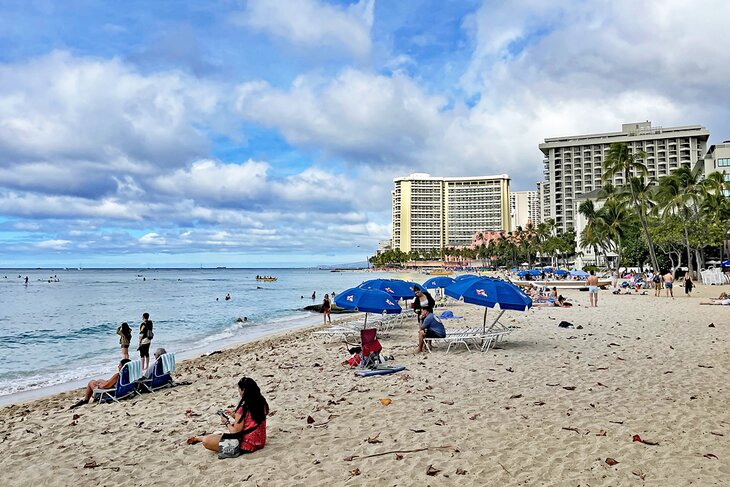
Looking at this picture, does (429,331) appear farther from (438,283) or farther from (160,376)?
(438,283)

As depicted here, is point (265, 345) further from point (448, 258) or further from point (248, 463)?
point (448, 258)

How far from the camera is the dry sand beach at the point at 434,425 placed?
16.1ft

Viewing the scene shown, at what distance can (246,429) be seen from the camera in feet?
18.9

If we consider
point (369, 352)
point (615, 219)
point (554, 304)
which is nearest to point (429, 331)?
point (369, 352)

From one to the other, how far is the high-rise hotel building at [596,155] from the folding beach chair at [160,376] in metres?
133

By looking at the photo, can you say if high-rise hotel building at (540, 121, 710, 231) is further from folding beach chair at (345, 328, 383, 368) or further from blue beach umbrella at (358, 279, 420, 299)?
folding beach chair at (345, 328, 383, 368)

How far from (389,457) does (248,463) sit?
5.13 feet

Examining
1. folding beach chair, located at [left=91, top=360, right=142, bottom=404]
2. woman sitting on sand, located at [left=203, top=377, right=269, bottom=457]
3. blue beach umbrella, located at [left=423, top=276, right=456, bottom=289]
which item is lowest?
folding beach chair, located at [left=91, top=360, right=142, bottom=404]

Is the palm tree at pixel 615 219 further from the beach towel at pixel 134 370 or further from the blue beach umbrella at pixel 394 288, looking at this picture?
the beach towel at pixel 134 370

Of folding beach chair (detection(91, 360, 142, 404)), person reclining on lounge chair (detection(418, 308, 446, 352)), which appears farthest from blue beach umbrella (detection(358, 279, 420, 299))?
folding beach chair (detection(91, 360, 142, 404))

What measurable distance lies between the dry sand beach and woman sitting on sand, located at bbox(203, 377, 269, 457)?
123mm

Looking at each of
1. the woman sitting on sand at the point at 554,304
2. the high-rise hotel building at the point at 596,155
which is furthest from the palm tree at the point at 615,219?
the high-rise hotel building at the point at 596,155

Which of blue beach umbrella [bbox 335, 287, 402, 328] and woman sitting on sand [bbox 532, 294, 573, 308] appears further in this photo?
woman sitting on sand [bbox 532, 294, 573, 308]

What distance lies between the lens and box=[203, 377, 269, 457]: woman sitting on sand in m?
5.67
